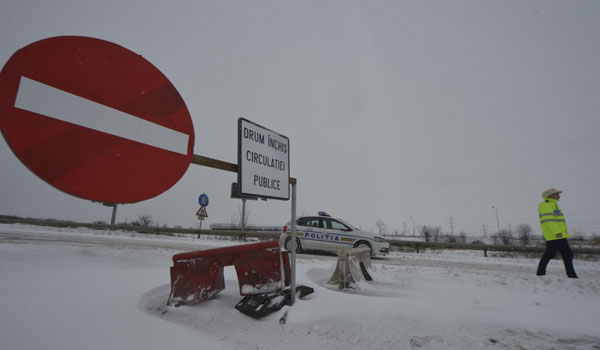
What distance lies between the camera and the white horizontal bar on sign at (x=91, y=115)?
0.99 m

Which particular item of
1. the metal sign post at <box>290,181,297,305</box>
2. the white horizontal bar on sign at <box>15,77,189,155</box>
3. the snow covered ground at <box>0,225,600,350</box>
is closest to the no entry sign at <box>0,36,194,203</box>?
the white horizontal bar on sign at <box>15,77,189,155</box>

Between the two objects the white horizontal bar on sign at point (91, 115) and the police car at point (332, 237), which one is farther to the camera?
the police car at point (332, 237)

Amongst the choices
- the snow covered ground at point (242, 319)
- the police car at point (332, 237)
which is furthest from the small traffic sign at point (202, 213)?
the snow covered ground at point (242, 319)

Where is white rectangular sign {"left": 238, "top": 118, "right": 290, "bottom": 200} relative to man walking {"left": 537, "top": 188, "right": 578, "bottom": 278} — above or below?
above

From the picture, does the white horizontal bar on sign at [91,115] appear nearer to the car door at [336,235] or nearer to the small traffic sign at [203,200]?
the car door at [336,235]

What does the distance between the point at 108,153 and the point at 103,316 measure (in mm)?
1780

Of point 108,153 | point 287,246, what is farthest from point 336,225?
point 108,153

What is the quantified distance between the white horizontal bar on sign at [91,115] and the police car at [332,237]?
7847 millimetres

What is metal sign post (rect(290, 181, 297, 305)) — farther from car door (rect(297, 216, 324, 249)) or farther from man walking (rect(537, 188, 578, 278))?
car door (rect(297, 216, 324, 249))

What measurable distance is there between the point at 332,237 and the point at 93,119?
889cm

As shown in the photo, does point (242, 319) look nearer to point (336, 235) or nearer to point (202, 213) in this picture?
point (336, 235)

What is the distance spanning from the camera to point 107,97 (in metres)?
1.23

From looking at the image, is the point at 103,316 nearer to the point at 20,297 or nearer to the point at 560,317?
the point at 20,297

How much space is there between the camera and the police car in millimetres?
9266
